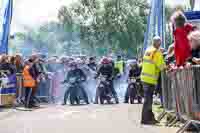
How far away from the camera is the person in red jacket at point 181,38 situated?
12089 millimetres

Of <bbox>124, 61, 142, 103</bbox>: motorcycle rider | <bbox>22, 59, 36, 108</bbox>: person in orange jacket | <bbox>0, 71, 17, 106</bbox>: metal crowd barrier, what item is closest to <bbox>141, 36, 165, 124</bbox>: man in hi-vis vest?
<bbox>22, 59, 36, 108</bbox>: person in orange jacket

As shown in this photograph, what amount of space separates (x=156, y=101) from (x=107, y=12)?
140ft

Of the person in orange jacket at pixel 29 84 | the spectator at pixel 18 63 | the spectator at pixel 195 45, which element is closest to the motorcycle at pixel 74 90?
the spectator at pixel 18 63

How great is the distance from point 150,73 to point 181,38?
5.25ft

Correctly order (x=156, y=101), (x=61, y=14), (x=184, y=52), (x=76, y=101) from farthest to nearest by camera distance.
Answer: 1. (x=61, y=14)
2. (x=76, y=101)
3. (x=156, y=101)
4. (x=184, y=52)

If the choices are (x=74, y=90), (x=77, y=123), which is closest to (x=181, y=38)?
(x=77, y=123)

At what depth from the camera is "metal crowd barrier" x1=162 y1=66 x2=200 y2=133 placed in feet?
33.2

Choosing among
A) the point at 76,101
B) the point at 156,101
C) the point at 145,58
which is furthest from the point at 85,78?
the point at 145,58

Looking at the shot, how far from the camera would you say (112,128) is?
1256 centimetres

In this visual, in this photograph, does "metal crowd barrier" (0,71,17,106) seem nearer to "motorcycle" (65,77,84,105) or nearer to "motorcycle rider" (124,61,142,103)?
"motorcycle" (65,77,84,105)

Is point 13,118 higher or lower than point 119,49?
lower

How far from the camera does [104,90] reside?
23.6 m

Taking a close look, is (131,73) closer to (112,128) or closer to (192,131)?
(112,128)

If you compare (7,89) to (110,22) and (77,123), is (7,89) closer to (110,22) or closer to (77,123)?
(77,123)
